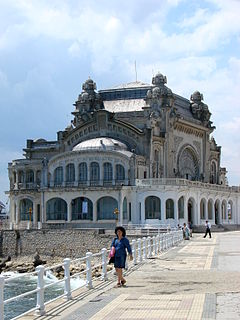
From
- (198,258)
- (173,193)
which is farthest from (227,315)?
(173,193)

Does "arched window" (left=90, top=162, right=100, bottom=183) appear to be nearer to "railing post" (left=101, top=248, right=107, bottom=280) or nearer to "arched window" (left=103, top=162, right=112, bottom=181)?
"arched window" (left=103, top=162, right=112, bottom=181)

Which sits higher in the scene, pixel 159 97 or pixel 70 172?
pixel 159 97

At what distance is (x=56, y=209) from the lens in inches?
2653

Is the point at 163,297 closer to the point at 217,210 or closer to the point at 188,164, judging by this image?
the point at 217,210

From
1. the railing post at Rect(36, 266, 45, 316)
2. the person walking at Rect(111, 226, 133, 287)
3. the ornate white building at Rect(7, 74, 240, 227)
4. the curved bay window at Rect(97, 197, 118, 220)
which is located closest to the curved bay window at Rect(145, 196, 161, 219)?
the ornate white building at Rect(7, 74, 240, 227)

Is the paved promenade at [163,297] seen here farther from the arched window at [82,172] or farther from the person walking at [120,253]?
the arched window at [82,172]

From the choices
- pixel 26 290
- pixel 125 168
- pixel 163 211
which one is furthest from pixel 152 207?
pixel 26 290

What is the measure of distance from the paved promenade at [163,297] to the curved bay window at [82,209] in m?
41.4

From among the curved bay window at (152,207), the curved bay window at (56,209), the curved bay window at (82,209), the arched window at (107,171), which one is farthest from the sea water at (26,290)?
the curved bay window at (56,209)

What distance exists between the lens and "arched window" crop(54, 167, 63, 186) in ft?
221

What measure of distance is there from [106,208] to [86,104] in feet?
66.8

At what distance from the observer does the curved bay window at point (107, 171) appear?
65.4 m

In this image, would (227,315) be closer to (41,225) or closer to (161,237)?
(161,237)

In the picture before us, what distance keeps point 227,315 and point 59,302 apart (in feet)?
15.7
